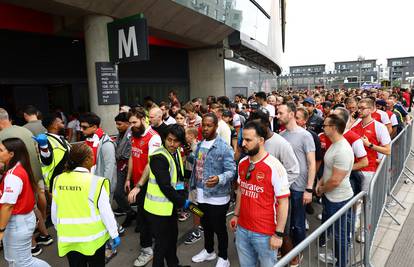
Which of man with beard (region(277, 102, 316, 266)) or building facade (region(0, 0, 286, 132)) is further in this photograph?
building facade (region(0, 0, 286, 132))

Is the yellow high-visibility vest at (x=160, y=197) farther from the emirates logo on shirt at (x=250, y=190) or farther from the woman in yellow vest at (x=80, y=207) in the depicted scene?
the emirates logo on shirt at (x=250, y=190)

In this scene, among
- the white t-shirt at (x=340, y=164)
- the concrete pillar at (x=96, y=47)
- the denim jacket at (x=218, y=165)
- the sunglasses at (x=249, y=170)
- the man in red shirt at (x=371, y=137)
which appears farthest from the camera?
the concrete pillar at (x=96, y=47)

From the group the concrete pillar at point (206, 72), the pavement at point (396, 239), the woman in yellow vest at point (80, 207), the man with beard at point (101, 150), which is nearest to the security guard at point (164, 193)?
the woman in yellow vest at point (80, 207)

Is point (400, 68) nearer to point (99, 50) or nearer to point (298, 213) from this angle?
point (99, 50)

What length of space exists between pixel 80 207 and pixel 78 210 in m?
0.03

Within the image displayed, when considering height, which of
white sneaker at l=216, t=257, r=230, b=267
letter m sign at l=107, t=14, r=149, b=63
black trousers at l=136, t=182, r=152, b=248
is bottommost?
white sneaker at l=216, t=257, r=230, b=267

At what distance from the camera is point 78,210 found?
2.63m

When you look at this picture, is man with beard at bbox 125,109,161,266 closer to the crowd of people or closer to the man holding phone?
the crowd of people

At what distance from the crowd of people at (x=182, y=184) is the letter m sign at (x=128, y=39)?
3.77 meters

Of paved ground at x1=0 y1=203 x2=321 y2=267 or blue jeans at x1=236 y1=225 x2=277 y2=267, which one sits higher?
blue jeans at x1=236 y1=225 x2=277 y2=267

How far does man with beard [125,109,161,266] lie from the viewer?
158 inches

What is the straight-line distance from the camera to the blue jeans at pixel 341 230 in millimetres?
2916

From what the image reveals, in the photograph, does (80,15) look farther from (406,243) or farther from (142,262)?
(406,243)

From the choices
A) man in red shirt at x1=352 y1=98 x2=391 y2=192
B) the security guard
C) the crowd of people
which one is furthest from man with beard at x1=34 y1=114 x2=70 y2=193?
man in red shirt at x1=352 y1=98 x2=391 y2=192
